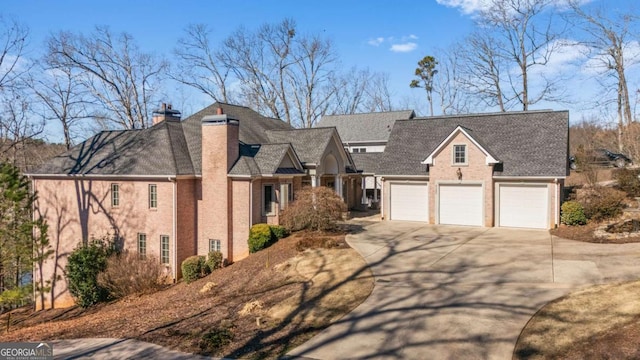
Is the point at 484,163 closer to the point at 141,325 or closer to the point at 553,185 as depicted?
the point at 553,185

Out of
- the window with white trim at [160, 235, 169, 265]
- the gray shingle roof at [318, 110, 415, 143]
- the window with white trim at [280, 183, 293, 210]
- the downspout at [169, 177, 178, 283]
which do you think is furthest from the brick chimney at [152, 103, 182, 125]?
the gray shingle roof at [318, 110, 415, 143]

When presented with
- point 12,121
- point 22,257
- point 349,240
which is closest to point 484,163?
point 349,240

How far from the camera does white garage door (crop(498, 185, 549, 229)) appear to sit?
23.3 m

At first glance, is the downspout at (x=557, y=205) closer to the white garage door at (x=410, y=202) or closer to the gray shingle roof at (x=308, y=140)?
the white garage door at (x=410, y=202)

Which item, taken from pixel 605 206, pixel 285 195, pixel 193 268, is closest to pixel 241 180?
pixel 285 195

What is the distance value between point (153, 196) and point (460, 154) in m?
17.1

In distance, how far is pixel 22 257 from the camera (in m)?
17.2

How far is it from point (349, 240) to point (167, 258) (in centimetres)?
966

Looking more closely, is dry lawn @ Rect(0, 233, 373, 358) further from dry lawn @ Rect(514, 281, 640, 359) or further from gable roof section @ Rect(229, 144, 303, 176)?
dry lawn @ Rect(514, 281, 640, 359)

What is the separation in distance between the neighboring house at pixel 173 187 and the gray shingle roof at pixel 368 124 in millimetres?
20964

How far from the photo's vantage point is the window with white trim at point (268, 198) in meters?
23.1

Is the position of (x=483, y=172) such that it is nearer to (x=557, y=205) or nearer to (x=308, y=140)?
(x=557, y=205)

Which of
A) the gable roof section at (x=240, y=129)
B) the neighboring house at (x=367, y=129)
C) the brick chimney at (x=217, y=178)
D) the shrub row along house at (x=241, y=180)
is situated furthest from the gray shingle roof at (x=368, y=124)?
the brick chimney at (x=217, y=178)

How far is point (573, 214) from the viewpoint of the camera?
22.6 metres
